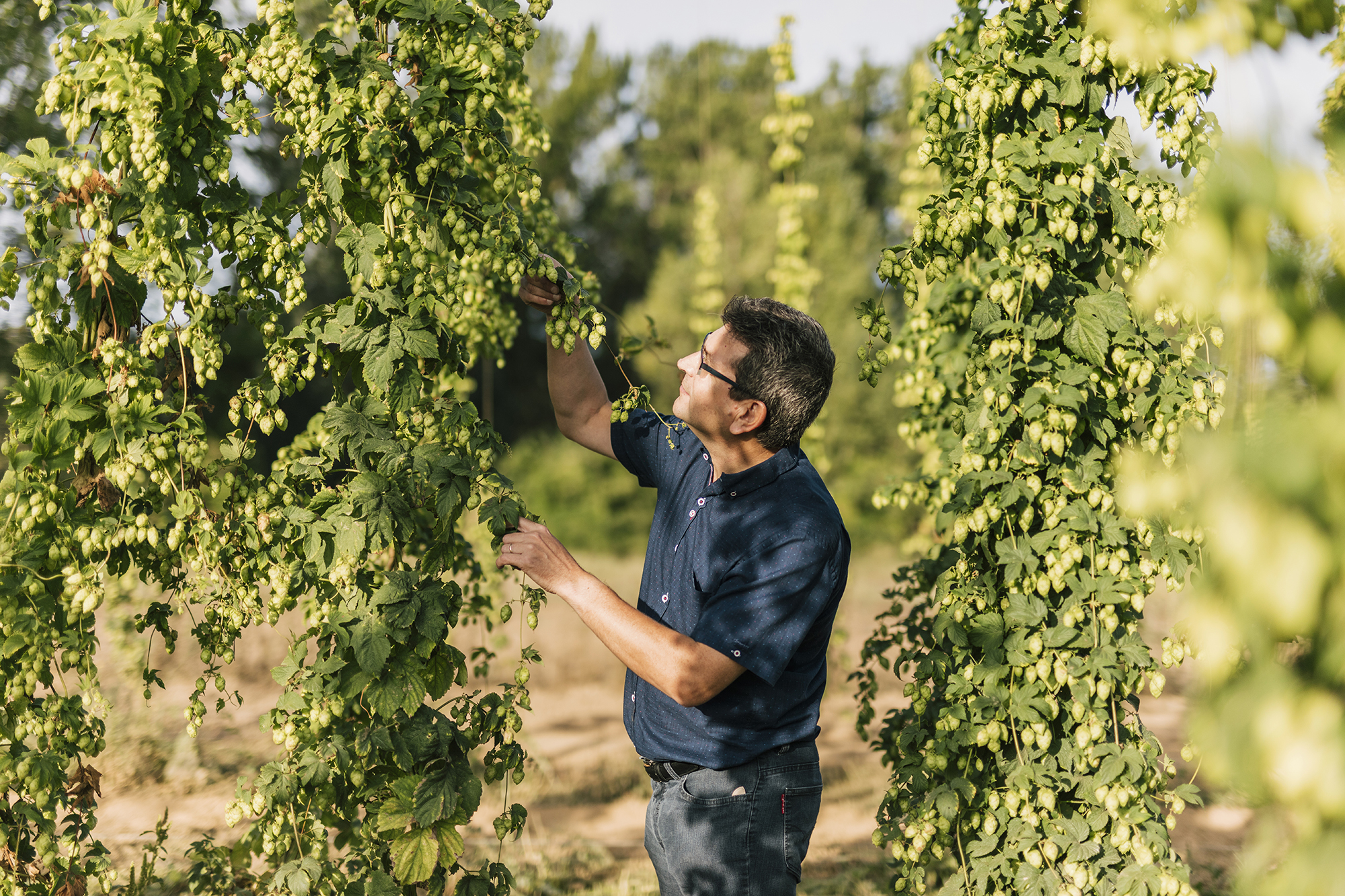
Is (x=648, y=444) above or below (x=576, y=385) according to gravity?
below

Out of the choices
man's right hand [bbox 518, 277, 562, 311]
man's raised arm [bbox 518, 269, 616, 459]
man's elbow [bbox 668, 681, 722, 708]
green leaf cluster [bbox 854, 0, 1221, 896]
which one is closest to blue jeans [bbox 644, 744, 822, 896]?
man's elbow [bbox 668, 681, 722, 708]

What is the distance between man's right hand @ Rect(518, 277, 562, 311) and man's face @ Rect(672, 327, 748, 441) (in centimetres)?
39

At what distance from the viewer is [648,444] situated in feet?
9.21

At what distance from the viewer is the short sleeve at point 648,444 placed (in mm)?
2775

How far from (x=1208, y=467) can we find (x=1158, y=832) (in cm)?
207

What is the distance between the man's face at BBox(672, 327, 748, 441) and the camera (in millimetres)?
2430

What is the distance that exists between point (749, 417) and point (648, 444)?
0.48 m

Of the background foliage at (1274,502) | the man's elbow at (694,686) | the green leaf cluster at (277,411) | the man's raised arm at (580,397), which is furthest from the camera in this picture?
the man's raised arm at (580,397)

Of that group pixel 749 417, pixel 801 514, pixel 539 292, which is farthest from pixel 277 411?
pixel 801 514

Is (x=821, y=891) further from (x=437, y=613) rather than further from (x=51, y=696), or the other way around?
(x=51, y=696)

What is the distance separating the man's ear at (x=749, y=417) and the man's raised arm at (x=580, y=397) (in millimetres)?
385

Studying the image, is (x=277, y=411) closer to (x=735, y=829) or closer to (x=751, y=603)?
(x=751, y=603)

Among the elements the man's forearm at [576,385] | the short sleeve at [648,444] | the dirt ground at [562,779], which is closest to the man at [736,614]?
the short sleeve at [648,444]

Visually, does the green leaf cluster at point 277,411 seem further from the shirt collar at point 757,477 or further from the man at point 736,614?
the shirt collar at point 757,477
